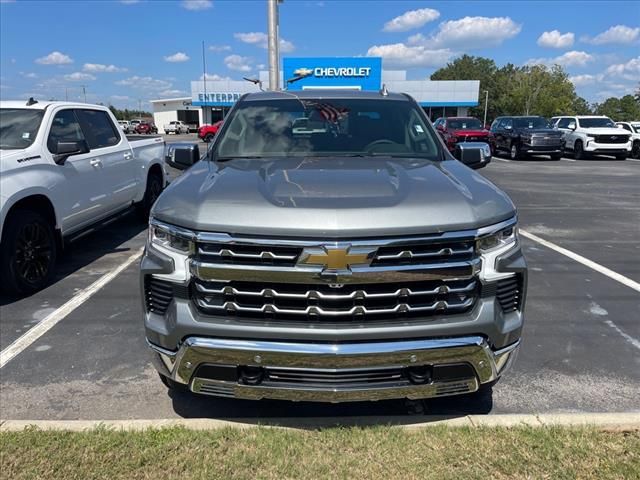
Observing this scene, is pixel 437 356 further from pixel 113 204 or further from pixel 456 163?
pixel 113 204

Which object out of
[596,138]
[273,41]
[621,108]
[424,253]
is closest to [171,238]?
[424,253]

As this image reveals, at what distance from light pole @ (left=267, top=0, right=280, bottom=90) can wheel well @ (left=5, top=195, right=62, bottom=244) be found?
11891 mm

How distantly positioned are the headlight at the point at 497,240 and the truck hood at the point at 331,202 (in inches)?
2.9

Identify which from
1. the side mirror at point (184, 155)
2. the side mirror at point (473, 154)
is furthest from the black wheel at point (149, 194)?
the side mirror at point (473, 154)

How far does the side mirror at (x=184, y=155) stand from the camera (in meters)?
4.30

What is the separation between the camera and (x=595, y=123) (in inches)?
888

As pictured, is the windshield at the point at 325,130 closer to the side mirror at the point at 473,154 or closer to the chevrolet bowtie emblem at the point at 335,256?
the side mirror at the point at 473,154

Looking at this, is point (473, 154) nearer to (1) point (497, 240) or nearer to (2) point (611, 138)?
(1) point (497, 240)

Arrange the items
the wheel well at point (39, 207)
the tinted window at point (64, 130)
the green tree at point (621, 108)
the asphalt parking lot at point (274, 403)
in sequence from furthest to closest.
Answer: the green tree at point (621, 108) → the tinted window at point (64, 130) → the wheel well at point (39, 207) → the asphalt parking lot at point (274, 403)

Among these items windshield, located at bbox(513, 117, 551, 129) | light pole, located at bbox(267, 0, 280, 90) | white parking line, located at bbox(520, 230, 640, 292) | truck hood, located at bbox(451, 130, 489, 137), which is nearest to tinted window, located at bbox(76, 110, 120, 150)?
white parking line, located at bbox(520, 230, 640, 292)

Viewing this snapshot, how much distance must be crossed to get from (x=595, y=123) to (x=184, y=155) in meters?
22.8

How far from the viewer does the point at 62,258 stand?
6734 millimetres

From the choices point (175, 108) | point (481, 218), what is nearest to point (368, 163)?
point (481, 218)

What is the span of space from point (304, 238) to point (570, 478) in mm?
1754
